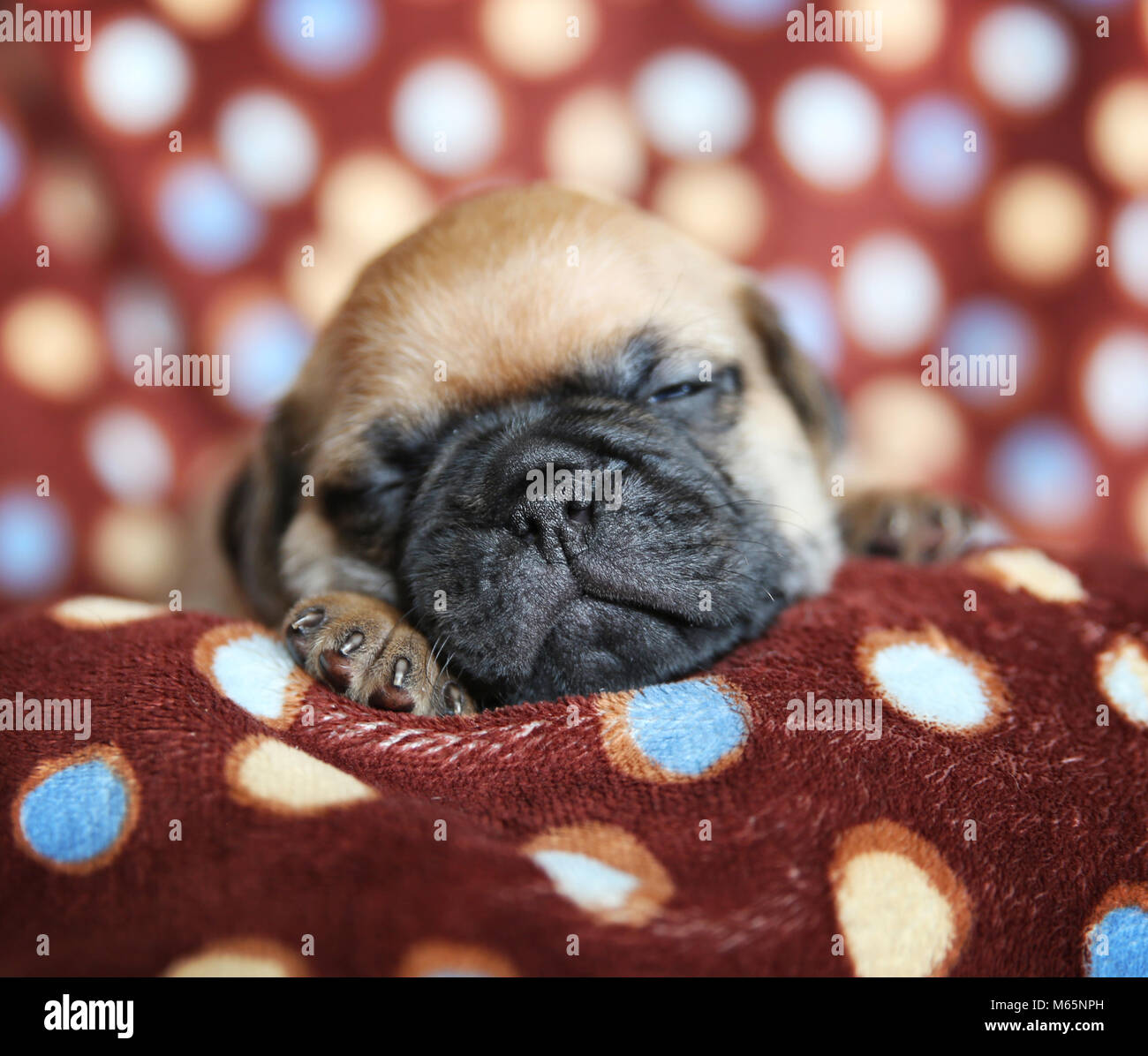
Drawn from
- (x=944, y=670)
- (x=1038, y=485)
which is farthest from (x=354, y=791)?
(x=1038, y=485)

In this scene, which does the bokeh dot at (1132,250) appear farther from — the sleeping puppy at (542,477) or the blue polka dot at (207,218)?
the blue polka dot at (207,218)

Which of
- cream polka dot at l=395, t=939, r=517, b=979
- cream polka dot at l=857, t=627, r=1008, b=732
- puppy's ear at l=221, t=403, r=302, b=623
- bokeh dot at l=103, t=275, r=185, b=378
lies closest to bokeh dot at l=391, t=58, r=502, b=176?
bokeh dot at l=103, t=275, r=185, b=378

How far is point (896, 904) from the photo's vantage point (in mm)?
1501

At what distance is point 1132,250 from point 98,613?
356cm

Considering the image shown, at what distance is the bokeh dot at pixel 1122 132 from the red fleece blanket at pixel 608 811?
232cm

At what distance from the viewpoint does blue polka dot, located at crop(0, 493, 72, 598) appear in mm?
3660

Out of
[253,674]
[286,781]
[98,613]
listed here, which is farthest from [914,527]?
[98,613]

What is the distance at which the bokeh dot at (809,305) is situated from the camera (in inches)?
161

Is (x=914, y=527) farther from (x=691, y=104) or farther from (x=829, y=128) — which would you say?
(x=691, y=104)

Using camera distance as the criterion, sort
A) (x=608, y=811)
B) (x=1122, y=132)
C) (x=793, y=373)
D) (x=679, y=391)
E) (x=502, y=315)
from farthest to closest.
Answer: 1. (x=1122, y=132)
2. (x=793, y=373)
3. (x=679, y=391)
4. (x=502, y=315)
5. (x=608, y=811)

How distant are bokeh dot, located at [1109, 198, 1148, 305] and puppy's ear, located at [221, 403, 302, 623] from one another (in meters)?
2.94

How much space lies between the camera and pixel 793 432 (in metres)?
2.72

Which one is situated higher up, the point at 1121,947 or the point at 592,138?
the point at 592,138

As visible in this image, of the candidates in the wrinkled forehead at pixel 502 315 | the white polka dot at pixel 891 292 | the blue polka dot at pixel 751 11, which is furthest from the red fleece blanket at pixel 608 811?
the blue polka dot at pixel 751 11
